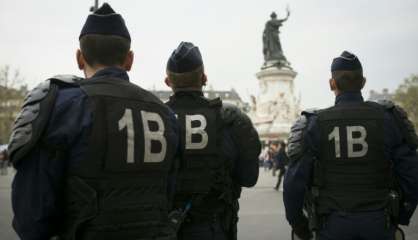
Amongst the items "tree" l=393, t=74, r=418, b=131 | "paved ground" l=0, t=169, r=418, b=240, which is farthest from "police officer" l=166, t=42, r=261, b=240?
"tree" l=393, t=74, r=418, b=131

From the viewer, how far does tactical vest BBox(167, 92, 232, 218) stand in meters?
3.33

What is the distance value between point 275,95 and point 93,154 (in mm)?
38084

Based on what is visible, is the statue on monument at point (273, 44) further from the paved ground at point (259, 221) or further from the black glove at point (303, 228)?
the black glove at point (303, 228)

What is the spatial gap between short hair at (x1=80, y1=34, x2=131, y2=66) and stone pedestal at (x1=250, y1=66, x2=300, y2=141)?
3706 centimetres

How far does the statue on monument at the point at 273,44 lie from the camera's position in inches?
1619

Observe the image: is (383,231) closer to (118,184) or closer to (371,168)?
(371,168)

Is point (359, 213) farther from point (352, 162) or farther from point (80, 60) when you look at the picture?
point (80, 60)

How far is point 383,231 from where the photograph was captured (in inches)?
131

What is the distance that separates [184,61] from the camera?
11.7 feet

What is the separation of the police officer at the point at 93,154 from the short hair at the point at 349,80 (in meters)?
1.94

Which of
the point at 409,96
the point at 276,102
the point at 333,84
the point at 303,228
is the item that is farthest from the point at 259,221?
the point at 409,96

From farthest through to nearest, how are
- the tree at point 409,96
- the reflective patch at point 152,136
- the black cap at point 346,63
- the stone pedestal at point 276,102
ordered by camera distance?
1. the tree at point 409,96
2. the stone pedestal at point 276,102
3. the black cap at point 346,63
4. the reflective patch at point 152,136

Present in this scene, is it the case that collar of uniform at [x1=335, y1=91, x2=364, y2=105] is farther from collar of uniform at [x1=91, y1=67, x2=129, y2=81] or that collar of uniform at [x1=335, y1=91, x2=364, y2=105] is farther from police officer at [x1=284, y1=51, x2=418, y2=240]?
collar of uniform at [x1=91, y1=67, x2=129, y2=81]

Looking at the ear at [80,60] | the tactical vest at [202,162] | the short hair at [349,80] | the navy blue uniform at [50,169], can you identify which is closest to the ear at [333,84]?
the short hair at [349,80]
